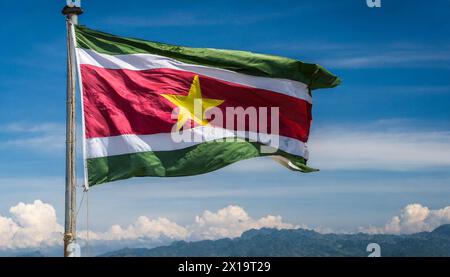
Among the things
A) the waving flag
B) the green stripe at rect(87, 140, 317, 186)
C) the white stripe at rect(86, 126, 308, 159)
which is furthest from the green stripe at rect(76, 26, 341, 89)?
the green stripe at rect(87, 140, 317, 186)

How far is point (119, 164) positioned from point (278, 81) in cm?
741

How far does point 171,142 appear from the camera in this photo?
2617cm

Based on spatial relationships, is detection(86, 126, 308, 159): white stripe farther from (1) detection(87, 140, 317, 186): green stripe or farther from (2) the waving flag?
(1) detection(87, 140, 317, 186): green stripe

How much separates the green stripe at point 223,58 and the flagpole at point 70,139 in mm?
566

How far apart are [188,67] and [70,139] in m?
5.73

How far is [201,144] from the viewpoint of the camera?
87.7 feet

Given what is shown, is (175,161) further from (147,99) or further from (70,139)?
(70,139)

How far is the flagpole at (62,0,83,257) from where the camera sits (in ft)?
77.1

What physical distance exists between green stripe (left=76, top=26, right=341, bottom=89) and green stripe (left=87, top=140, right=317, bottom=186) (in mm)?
3035

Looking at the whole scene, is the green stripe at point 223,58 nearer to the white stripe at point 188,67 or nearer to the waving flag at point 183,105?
the waving flag at point 183,105
